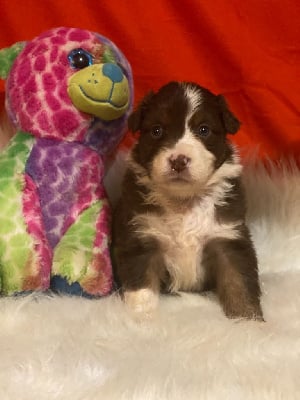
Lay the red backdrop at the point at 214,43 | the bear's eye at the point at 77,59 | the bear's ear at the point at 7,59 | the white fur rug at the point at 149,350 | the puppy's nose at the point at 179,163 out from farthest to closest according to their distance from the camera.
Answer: the red backdrop at the point at 214,43 < the bear's ear at the point at 7,59 < the bear's eye at the point at 77,59 < the puppy's nose at the point at 179,163 < the white fur rug at the point at 149,350

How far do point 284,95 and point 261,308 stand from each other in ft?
3.25

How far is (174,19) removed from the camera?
2689 mm

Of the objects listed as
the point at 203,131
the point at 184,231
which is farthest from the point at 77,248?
the point at 203,131

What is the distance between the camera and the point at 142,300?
2.08 meters

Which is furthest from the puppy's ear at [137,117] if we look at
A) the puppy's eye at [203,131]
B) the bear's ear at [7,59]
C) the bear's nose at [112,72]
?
the bear's ear at [7,59]

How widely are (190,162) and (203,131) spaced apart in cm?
19

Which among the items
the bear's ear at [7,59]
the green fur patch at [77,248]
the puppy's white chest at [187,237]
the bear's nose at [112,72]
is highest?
the bear's ear at [7,59]

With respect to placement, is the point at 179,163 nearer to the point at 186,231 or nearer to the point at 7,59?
the point at 186,231

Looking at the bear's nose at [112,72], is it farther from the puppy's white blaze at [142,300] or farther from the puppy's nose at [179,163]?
the puppy's white blaze at [142,300]

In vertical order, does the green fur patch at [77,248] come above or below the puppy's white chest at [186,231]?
above

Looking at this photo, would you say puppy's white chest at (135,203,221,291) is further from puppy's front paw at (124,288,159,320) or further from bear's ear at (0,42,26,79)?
bear's ear at (0,42,26,79)

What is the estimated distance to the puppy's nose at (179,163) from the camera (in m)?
1.93

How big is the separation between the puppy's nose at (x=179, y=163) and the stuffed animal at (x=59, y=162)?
39 cm

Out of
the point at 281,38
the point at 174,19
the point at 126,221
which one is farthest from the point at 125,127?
the point at 281,38
